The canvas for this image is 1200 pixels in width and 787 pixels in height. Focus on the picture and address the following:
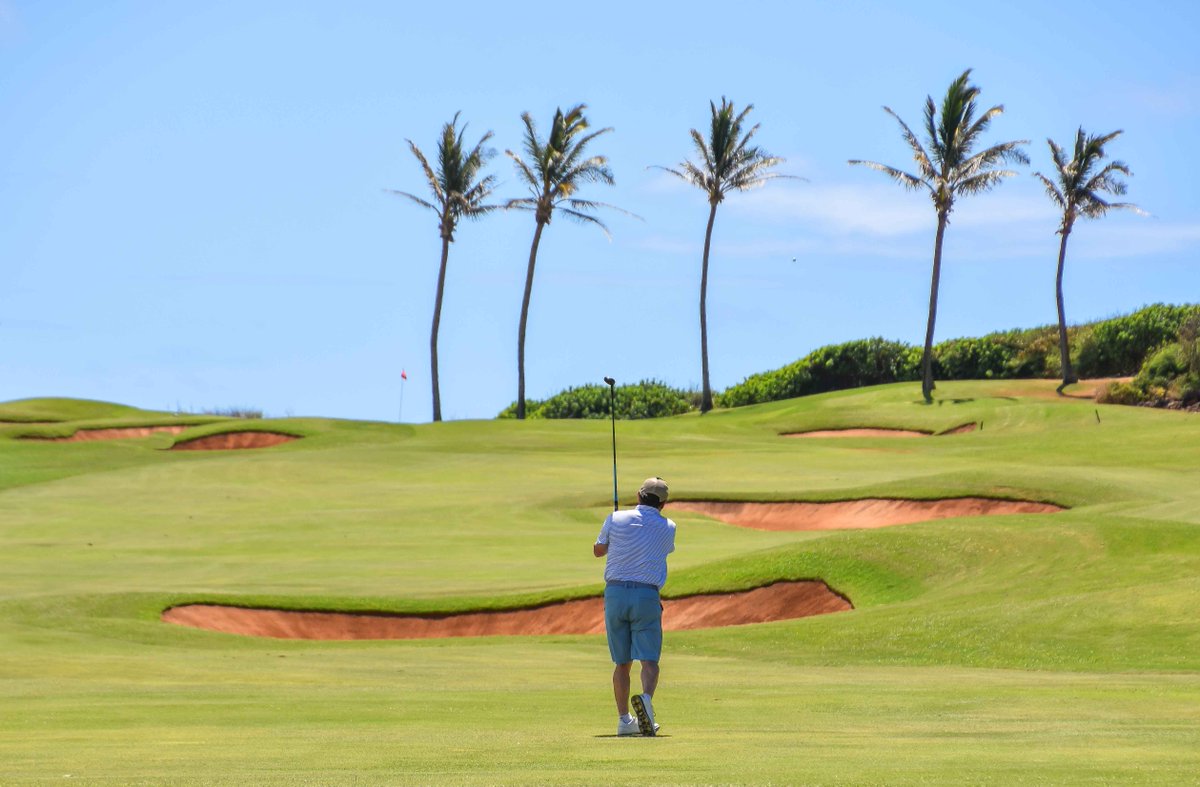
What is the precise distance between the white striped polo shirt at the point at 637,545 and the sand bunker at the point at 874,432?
6104cm

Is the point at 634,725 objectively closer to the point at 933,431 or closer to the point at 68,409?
the point at 933,431

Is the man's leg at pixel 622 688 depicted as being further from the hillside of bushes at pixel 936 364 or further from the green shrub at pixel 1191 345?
the hillside of bushes at pixel 936 364

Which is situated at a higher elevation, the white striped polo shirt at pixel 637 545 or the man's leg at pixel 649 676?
the white striped polo shirt at pixel 637 545

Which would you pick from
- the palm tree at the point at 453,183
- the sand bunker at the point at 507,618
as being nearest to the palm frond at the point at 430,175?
the palm tree at the point at 453,183

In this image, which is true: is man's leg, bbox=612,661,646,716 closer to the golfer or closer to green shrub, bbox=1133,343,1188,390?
the golfer

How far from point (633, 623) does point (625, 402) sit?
101m

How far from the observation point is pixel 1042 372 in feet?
342

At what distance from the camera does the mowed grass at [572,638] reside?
39.5 feet

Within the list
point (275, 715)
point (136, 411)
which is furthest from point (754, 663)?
point (136, 411)

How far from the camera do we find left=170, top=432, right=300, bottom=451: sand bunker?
242ft

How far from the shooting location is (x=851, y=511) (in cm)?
4591

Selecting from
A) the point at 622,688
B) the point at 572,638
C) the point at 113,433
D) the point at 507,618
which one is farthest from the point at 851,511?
the point at 113,433

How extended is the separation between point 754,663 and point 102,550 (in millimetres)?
22116

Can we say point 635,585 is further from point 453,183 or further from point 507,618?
point 453,183
